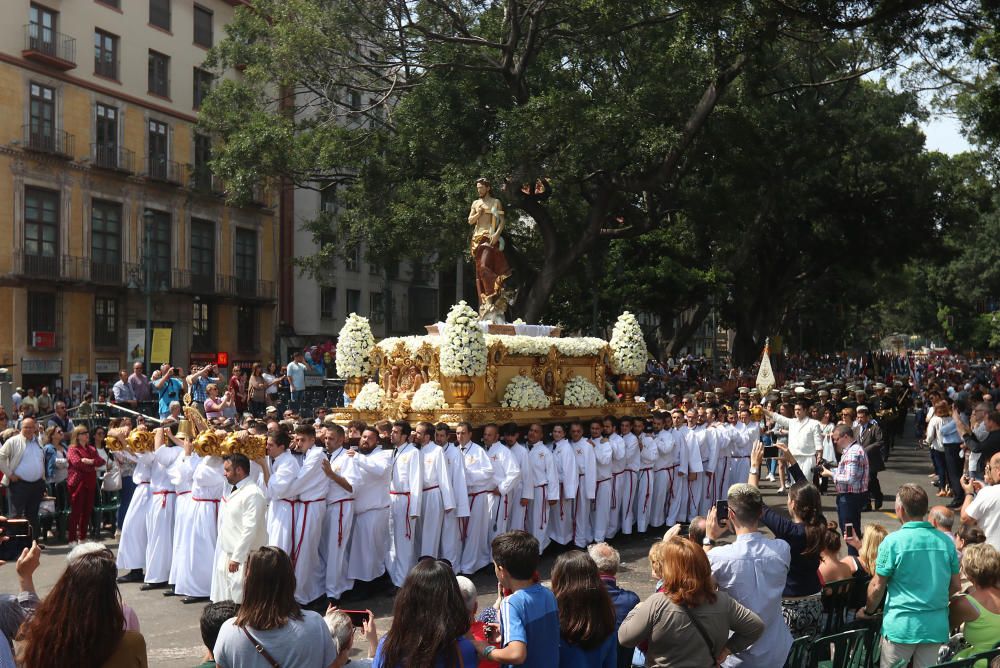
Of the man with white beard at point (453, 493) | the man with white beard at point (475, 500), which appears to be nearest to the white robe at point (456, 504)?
the man with white beard at point (453, 493)

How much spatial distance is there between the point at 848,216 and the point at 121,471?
27.5 meters

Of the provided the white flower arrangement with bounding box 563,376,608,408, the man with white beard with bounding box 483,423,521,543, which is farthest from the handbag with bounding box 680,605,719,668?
the white flower arrangement with bounding box 563,376,608,408

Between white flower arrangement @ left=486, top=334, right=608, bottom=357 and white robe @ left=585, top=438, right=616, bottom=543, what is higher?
white flower arrangement @ left=486, top=334, right=608, bottom=357

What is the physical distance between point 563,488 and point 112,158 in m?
26.0

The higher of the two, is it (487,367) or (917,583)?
(487,367)

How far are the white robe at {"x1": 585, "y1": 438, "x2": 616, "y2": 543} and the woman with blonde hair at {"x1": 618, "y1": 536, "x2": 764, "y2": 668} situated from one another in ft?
26.8

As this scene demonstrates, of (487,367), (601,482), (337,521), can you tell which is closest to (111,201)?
(487,367)

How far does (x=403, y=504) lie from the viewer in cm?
1093

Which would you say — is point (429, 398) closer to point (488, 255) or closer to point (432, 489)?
point (432, 489)

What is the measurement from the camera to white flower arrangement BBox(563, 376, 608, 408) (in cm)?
1513

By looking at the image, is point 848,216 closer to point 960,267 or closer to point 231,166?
point 960,267

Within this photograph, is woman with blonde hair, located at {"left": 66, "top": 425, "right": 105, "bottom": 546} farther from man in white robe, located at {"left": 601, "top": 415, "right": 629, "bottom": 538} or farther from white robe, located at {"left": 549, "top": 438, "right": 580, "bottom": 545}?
man in white robe, located at {"left": 601, "top": 415, "right": 629, "bottom": 538}

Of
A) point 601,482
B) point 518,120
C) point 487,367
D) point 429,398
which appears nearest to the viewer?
point 601,482

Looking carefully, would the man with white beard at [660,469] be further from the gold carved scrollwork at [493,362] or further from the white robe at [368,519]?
the white robe at [368,519]
